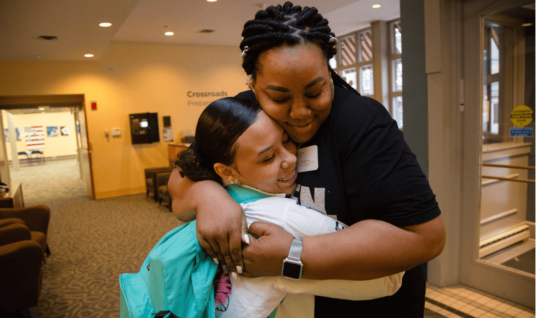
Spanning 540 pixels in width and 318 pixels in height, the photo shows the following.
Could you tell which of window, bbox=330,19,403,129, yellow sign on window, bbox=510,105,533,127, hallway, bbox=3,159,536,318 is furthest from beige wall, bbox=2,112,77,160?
yellow sign on window, bbox=510,105,533,127

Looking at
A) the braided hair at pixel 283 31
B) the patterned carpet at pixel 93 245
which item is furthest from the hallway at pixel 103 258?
the braided hair at pixel 283 31

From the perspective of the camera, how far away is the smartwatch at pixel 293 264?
767mm

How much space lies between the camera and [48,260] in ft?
14.4

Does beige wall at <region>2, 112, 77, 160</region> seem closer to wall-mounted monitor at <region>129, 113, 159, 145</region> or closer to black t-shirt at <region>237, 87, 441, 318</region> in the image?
wall-mounted monitor at <region>129, 113, 159, 145</region>

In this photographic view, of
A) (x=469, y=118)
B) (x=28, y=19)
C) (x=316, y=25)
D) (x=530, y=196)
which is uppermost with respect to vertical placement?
(x=28, y=19)

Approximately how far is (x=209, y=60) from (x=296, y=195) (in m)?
8.65

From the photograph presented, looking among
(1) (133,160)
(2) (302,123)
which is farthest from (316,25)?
(1) (133,160)

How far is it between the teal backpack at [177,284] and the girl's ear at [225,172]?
0.59 ft

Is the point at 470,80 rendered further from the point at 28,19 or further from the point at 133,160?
the point at 133,160

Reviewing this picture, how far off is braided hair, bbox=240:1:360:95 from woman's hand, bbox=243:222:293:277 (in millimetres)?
392

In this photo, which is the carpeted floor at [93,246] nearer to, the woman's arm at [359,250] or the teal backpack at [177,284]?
the woman's arm at [359,250]

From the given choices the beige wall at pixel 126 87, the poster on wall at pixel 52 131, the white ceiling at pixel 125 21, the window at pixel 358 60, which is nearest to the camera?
the white ceiling at pixel 125 21

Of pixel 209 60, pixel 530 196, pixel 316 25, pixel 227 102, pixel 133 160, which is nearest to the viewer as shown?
pixel 316 25

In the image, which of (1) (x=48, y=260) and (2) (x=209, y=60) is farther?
(2) (x=209, y=60)
